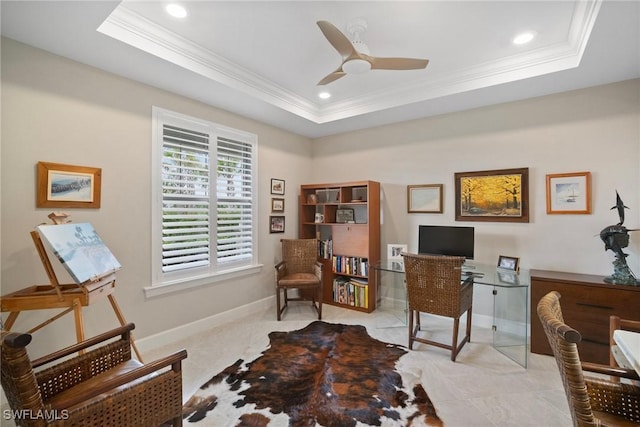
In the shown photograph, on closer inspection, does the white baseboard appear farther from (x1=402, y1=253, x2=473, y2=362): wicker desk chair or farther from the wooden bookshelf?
(x1=402, y1=253, x2=473, y2=362): wicker desk chair

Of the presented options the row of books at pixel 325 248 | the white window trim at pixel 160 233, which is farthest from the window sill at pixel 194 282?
the row of books at pixel 325 248

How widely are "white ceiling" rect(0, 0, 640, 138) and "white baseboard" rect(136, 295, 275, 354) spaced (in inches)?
102

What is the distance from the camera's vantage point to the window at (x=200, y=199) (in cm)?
299

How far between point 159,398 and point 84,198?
194 cm

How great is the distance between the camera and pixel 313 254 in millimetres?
4184

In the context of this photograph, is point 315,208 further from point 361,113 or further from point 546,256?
point 546,256

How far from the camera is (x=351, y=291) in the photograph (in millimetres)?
4051

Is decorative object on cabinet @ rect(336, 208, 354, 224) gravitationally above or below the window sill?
above

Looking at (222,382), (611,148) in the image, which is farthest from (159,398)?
(611,148)

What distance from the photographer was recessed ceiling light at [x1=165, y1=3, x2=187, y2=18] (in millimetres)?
2117

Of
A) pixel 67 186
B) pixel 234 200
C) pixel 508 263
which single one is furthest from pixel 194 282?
pixel 508 263

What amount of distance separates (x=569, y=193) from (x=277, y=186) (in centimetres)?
356

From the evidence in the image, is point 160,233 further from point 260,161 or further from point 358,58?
point 358,58

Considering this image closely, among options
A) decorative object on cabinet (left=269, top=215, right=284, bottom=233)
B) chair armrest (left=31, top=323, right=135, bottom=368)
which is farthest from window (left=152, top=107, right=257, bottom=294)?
chair armrest (left=31, top=323, right=135, bottom=368)
